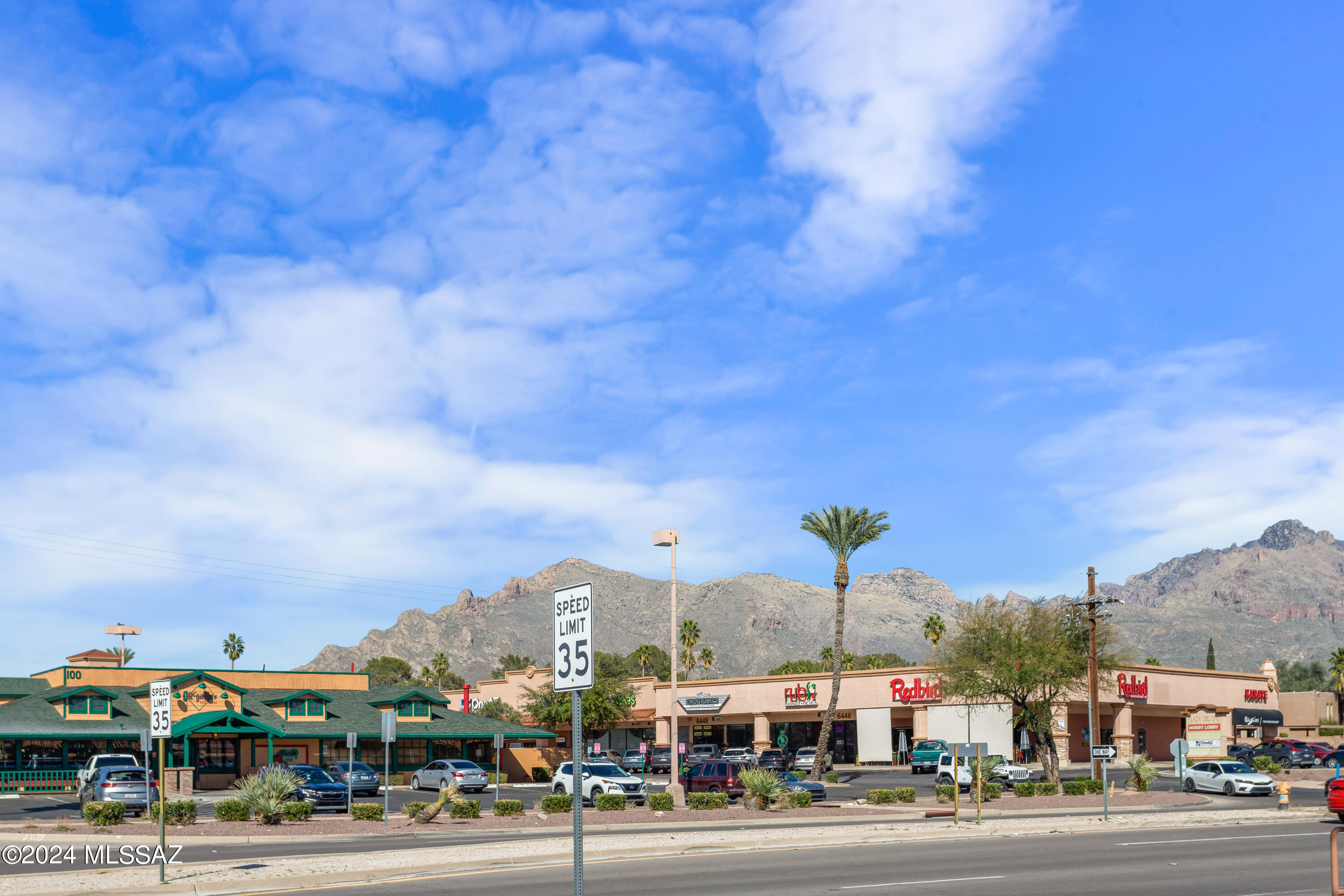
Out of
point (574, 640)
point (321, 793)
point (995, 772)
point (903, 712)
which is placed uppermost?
point (574, 640)

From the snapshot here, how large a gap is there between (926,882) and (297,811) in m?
20.7

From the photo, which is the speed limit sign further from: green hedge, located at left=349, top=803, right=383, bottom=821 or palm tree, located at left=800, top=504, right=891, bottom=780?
palm tree, located at left=800, top=504, right=891, bottom=780

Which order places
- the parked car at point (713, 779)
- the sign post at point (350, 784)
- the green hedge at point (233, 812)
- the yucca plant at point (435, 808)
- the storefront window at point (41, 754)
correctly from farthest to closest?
the storefront window at point (41, 754) → the parked car at point (713, 779) → the sign post at point (350, 784) → the yucca plant at point (435, 808) → the green hedge at point (233, 812)

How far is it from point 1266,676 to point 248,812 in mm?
81297

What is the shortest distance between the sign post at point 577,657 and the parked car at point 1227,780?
4194 centimetres

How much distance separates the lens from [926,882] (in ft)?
62.5

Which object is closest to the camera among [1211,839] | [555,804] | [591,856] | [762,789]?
[591,856]

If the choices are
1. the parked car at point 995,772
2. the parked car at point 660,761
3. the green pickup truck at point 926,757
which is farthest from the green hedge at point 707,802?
the parked car at point 660,761

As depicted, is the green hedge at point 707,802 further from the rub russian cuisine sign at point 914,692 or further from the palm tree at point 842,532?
the rub russian cuisine sign at point 914,692

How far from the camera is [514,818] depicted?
114 ft

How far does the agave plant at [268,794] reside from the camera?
31875 millimetres

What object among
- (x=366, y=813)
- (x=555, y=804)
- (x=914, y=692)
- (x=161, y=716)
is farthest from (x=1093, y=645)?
(x=161, y=716)

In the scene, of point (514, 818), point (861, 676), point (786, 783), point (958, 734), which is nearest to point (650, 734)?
point (861, 676)

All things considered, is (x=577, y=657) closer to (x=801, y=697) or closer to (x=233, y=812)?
(x=233, y=812)
